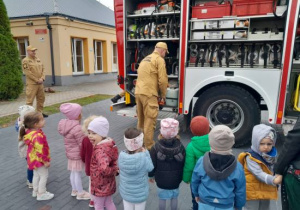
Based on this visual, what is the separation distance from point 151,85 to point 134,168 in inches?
90.4

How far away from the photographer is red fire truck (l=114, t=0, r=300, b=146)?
4.12m

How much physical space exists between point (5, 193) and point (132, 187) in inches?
79.5

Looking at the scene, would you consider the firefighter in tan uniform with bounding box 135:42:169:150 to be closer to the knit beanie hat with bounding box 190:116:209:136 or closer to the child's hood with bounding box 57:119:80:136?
the child's hood with bounding box 57:119:80:136

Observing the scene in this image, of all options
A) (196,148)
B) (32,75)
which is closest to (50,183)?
(196,148)

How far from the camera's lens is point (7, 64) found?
968cm

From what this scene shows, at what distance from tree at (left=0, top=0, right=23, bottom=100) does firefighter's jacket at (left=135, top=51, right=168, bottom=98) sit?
7.56m

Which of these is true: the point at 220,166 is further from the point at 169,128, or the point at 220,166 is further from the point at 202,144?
the point at 169,128

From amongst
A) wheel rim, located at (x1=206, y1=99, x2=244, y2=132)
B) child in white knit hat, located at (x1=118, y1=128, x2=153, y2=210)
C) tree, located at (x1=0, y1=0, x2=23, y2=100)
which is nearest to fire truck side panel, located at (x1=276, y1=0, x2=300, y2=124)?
wheel rim, located at (x1=206, y1=99, x2=244, y2=132)

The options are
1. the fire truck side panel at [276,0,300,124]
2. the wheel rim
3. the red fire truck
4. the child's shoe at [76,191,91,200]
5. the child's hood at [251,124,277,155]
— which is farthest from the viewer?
the wheel rim

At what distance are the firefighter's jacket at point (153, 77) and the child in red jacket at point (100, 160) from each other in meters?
1.92

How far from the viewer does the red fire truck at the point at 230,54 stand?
412 cm

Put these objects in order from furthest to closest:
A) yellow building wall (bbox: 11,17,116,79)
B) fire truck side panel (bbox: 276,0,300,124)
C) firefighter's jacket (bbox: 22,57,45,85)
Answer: yellow building wall (bbox: 11,17,116,79), firefighter's jacket (bbox: 22,57,45,85), fire truck side panel (bbox: 276,0,300,124)

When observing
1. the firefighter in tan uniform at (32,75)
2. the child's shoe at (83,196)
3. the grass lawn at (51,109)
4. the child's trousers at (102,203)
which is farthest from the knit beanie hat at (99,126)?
the firefighter in tan uniform at (32,75)

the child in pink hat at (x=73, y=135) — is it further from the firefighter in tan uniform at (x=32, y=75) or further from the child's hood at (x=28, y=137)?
the firefighter in tan uniform at (x=32, y=75)
